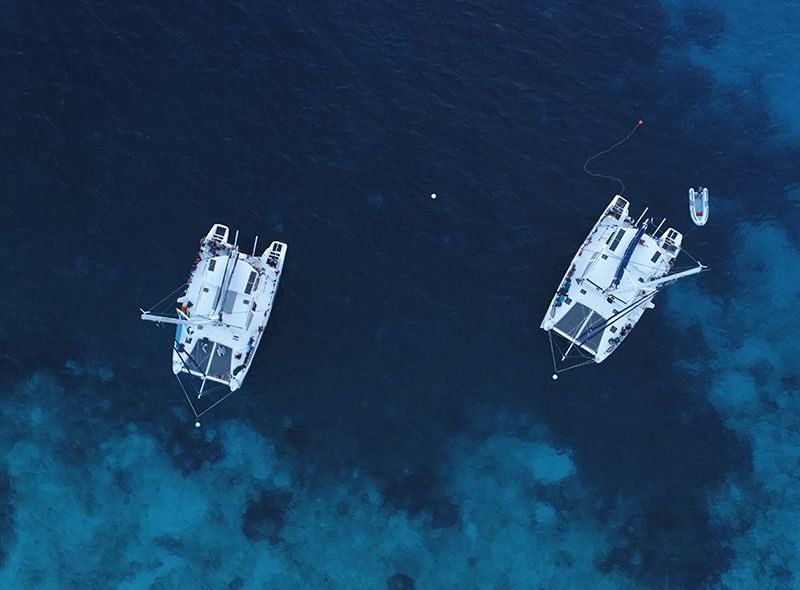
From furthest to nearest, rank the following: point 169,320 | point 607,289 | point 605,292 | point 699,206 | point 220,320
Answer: point 699,206, point 605,292, point 607,289, point 220,320, point 169,320

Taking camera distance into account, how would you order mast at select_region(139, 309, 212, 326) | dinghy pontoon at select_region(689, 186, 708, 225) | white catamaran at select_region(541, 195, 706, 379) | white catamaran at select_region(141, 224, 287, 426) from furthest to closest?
dinghy pontoon at select_region(689, 186, 708, 225)
white catamaran at select_region(541, 195, 706, 379)
white catamaran at select_region(141, 224, 287, 426)
mast at select_region(139, 309, 212, 326)

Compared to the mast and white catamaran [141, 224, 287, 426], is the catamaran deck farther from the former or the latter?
the mast

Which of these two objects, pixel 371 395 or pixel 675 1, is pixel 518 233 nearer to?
pixel 371 395

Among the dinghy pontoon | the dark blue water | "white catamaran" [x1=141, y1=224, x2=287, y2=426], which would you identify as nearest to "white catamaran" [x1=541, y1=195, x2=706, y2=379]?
the dark blue water

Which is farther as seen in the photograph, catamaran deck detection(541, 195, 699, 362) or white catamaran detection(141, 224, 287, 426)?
catamaran deck detection(541, 195, 699, 362)

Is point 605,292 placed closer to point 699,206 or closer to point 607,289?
point 607,289

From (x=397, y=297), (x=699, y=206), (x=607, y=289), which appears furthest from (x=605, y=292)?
(x=397, y=297)

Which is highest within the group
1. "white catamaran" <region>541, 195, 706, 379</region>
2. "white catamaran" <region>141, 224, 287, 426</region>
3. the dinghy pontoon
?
the dinghy pontoon
